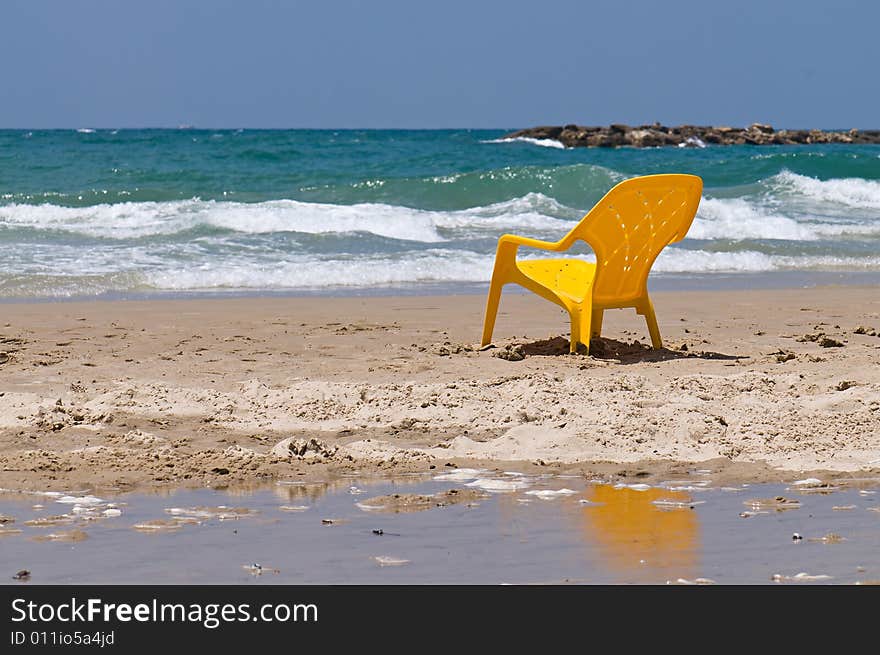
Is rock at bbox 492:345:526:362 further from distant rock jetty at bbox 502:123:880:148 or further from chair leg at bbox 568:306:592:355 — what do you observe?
distant rock jetty at bbox 502:123:880:148

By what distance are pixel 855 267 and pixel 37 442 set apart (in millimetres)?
9649

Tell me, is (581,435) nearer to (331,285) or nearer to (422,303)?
(422,303)

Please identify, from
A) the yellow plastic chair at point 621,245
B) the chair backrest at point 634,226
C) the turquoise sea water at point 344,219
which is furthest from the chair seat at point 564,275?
the turquoise sea water at point 344,219

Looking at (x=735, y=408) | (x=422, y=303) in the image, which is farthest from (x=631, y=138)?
(x=735, y=408)

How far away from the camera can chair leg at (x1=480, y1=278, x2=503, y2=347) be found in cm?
649

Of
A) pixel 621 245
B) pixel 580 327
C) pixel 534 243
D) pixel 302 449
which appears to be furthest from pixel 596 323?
pixel 302 449

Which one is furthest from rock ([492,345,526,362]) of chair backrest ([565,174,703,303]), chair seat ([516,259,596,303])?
chair backrest ([565,174,703,303])

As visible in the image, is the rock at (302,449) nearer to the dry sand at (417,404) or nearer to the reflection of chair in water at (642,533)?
the dry sand at (417,404)

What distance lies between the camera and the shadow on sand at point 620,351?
6180 mm

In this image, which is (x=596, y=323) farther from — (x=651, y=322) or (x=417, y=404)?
(x=417, y=404)

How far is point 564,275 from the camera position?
21.5ft

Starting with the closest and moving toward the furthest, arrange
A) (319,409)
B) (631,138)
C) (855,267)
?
1. (319,409)
2. (855,267)
3. (631,138)
